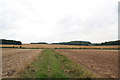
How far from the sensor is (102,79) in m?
9.08

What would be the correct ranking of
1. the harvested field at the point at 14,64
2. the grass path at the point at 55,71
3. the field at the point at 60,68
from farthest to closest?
the harvested field at the point at 14,64
the field at the point at 60,68
the grass path at the point at 55,71

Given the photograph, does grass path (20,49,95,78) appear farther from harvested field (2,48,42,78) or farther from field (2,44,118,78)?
harvested field (2,48,42,78)

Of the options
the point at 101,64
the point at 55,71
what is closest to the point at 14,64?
the point at 55,71

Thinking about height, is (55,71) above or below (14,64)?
above

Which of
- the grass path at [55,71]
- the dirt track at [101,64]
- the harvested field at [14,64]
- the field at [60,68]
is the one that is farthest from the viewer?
the harvested field at [14,64]

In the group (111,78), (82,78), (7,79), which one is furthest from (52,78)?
(111,78)

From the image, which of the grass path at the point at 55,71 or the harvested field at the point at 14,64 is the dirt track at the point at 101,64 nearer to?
the grass path at the point at 55,71

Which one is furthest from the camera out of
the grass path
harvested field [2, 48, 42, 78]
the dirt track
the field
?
harvested field [2, 48, 42, 78]

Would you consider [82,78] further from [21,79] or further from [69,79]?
[21,79]

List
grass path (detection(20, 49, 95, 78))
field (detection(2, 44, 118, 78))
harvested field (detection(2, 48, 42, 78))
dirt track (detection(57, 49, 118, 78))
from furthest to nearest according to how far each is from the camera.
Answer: harvested field (detection(2, 48, 42, 78)), dirt track (detection(57, 49, 118, 78)), field (detection(2, 44, 118, 78)), grass path (detection(20, 49, 95, 78))

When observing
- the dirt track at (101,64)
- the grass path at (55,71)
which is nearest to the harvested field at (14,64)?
the grass path at (55,71)

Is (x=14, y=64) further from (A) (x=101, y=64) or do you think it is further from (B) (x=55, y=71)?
(A) (x=101, y=64)

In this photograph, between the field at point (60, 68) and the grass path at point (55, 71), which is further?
the field at point (60, 68)

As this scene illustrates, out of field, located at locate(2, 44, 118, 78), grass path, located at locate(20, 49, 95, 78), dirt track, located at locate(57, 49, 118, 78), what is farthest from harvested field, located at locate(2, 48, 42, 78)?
dirt track, located at locate(57, 49, 118, 78)
